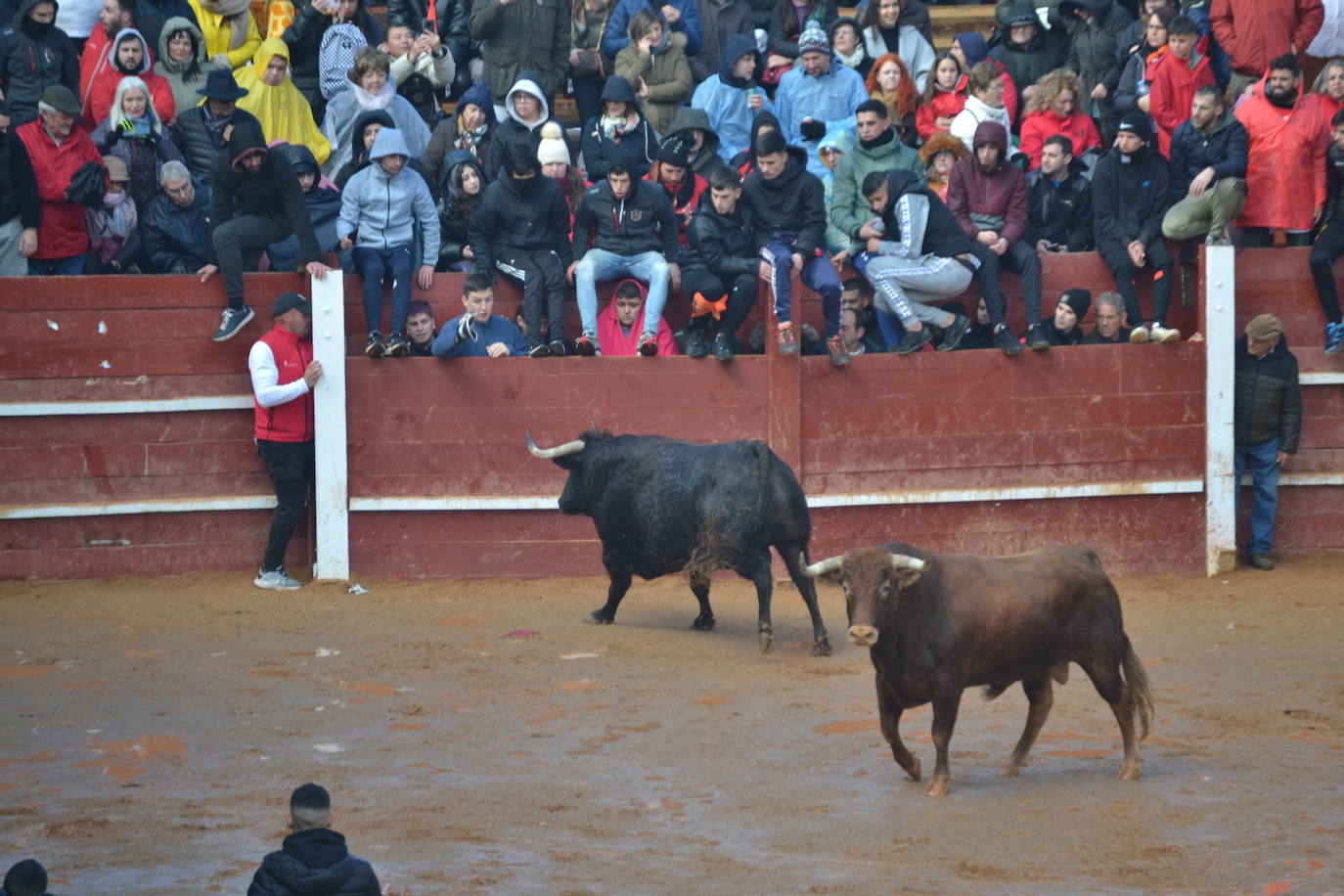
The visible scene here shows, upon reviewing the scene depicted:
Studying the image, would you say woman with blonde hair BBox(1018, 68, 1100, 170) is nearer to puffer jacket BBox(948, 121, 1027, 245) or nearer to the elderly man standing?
puffer jacket BBox(948, 121, 1027, 245)

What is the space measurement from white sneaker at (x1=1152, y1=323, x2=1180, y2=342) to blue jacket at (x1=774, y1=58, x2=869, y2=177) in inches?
108

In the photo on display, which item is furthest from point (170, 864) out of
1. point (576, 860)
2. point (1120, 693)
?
point (1120, 693)

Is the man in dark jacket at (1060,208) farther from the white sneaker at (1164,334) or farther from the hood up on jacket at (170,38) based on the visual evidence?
the hood up on jacket at (170,38)

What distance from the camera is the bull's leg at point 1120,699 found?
7.48 metres

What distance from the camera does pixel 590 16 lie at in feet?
45.2

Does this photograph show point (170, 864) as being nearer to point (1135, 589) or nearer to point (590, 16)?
point (1135, 589)

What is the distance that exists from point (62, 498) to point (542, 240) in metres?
3.44

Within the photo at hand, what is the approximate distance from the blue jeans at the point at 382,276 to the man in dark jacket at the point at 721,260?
176 cm

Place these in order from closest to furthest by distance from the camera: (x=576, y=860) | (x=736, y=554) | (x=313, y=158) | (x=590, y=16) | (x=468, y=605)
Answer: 1. (x=576, y=860)
2. (x=736, y=554)
3. (x=468, y=605)
4. (x=313, y=158)
5. (x=590, y=16)

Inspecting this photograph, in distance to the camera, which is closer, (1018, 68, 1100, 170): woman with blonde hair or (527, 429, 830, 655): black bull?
(527, 429, 830, 655): black bull

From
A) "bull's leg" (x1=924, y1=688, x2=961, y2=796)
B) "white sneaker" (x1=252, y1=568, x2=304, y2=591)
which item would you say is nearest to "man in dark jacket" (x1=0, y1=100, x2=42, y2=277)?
"white sneaker" (x1=252, y1=568, x2=304, y2=591)

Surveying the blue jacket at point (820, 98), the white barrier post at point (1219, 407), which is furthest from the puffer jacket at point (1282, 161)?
the blue jacket at point (820, 98)

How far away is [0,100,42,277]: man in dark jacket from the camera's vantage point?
1089 centimetres

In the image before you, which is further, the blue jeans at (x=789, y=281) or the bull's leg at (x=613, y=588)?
the blue jeans at (x=789, y=281)
